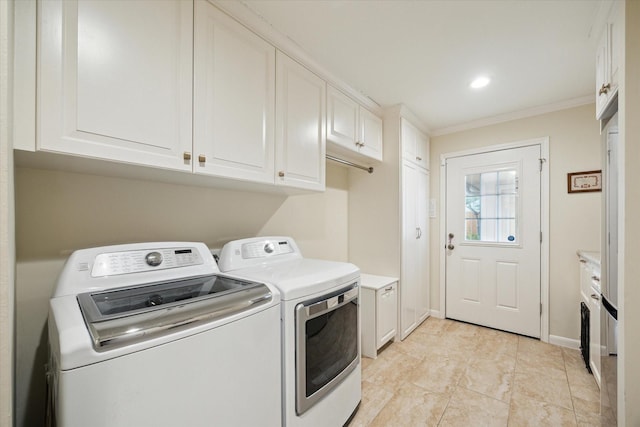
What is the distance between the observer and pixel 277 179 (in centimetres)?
164

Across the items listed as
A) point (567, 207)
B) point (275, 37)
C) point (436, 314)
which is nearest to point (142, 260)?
point (275, 37)

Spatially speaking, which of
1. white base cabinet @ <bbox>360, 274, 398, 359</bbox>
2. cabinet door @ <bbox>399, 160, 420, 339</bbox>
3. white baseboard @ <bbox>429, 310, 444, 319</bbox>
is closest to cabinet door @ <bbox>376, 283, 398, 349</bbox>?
white base cabinet @ <bbox>360, 274, 398, 359</bbox>

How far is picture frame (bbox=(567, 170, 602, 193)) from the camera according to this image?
2.44 meters

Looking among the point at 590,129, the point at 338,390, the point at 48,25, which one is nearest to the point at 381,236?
the point at 338,390

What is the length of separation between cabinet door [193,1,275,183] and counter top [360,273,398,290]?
1355 millimetres

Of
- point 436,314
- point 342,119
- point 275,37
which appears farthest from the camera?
point 436,314

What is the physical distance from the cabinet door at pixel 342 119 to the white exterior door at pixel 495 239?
5.14 ft

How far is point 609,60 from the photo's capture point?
1.43 m

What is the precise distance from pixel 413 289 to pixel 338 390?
5.58 feet

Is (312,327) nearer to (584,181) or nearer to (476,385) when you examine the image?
(476,385)

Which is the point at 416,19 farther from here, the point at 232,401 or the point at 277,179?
the point at 232,401

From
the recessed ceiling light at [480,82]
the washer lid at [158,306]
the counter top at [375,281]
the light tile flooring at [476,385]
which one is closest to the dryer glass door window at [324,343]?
the washer lid at [158,306]

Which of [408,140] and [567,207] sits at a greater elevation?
[408,140]

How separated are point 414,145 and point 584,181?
156 cm
